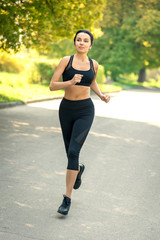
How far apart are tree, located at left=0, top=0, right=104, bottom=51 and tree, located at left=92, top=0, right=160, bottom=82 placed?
2523 cm

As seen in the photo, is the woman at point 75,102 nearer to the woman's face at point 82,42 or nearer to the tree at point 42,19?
the woman's face at point 82,42

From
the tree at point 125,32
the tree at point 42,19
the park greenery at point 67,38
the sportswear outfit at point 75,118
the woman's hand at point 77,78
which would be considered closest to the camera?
the woman's hand at point 77,78

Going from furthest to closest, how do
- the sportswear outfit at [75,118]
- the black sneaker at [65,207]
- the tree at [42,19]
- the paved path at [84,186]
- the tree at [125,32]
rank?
the tree at [125,32] < the tree at [42,19] < the sportswear outfit at [75,118] < the black sneaker at [65,207] < the paved path at [84,186]

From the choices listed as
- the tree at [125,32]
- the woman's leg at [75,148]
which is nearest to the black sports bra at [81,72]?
the woman's leg at [75,148]

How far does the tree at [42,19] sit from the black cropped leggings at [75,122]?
7.95 meters

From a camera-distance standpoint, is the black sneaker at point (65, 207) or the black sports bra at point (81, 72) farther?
the black sports bra at point (81, 72)

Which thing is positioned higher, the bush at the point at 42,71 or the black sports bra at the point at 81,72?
the black sports bra at the point at 81,72

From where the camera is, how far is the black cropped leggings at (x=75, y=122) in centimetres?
441

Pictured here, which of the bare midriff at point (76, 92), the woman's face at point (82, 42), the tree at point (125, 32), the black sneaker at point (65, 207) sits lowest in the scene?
the tree at point (125, 32)

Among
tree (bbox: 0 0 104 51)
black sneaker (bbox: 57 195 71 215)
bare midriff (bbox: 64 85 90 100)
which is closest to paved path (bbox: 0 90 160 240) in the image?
black sneaker (bbox: 57 195 71 215)

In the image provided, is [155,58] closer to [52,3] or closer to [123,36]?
[123,36]

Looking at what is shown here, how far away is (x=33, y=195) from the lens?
192 inches

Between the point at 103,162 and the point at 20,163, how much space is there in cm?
149

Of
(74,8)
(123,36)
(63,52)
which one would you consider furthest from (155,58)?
(74,8)
